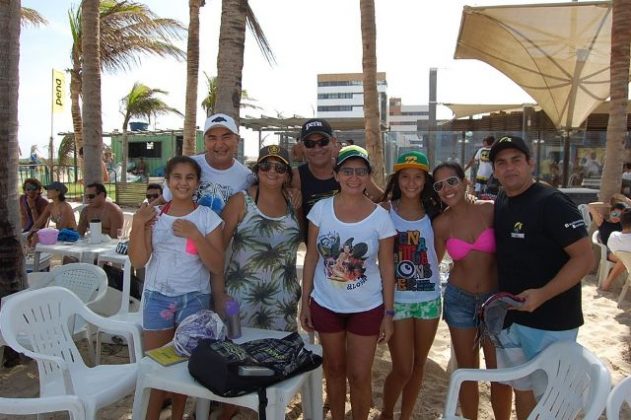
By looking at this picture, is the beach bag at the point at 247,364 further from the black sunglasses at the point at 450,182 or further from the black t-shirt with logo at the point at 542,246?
the black sunglasses at the point at 450,182

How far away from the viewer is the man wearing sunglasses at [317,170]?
326 cm

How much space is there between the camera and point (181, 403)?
109 inches

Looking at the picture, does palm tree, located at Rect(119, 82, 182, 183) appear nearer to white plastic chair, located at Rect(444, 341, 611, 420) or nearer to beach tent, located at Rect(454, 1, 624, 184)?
beach tent, located at Rect(454, 1, 624, 184)

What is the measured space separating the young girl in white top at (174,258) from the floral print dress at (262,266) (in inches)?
6.0

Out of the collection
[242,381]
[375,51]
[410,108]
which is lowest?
[242,381]

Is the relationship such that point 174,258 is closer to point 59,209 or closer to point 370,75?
point 59,209

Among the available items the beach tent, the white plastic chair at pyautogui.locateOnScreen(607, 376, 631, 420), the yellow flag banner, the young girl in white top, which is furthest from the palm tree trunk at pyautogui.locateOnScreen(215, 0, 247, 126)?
the yellow flag banner

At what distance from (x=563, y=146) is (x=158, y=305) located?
13.9m

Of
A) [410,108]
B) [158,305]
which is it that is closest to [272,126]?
[158,305]

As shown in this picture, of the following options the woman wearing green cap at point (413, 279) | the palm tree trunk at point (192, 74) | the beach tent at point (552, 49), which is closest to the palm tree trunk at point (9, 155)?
the woman wearing green cap at point (413, 279)

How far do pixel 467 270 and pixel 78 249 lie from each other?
4.17m

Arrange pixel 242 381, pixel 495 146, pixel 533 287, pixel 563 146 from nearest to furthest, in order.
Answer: pixel 242 381 < pixel 533 287 < pixel 495 146 < pixel 563 146

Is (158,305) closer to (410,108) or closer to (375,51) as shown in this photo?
(375,51)

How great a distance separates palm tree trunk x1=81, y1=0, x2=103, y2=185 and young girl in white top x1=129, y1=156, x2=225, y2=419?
5.51 meters
